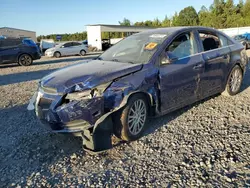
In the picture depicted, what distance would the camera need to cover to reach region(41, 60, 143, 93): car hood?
2.93m

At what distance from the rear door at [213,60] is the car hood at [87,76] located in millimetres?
1616

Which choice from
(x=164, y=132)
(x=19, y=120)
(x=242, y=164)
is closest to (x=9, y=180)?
(x=19, y=120)

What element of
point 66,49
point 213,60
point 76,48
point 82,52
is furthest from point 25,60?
point 213,60

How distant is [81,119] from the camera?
286cm

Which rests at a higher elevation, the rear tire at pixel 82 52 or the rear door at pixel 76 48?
the rear door at pixel 76 48

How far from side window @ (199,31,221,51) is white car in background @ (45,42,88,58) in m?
17.7

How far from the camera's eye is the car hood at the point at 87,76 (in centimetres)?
293

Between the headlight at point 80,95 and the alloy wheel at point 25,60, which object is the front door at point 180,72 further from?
the alloy wheel at point 25,60

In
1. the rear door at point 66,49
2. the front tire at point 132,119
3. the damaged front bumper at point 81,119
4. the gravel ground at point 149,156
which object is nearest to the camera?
the gravel ground at point 149,156

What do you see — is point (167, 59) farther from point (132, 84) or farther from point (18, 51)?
point (18, 51)

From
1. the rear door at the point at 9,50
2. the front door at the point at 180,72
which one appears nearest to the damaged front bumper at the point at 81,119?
the front door at the point at 180,72

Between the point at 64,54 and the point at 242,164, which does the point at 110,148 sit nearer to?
the point at 242,164

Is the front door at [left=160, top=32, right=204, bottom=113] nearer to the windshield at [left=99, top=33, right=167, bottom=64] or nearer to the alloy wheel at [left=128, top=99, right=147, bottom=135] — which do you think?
the windshield at [left=99, top=33, right=167, bottom=64]

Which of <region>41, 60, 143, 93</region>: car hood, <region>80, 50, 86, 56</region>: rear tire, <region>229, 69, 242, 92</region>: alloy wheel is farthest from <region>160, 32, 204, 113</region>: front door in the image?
<region>80, 50, 86, 56</region>: rear tire
